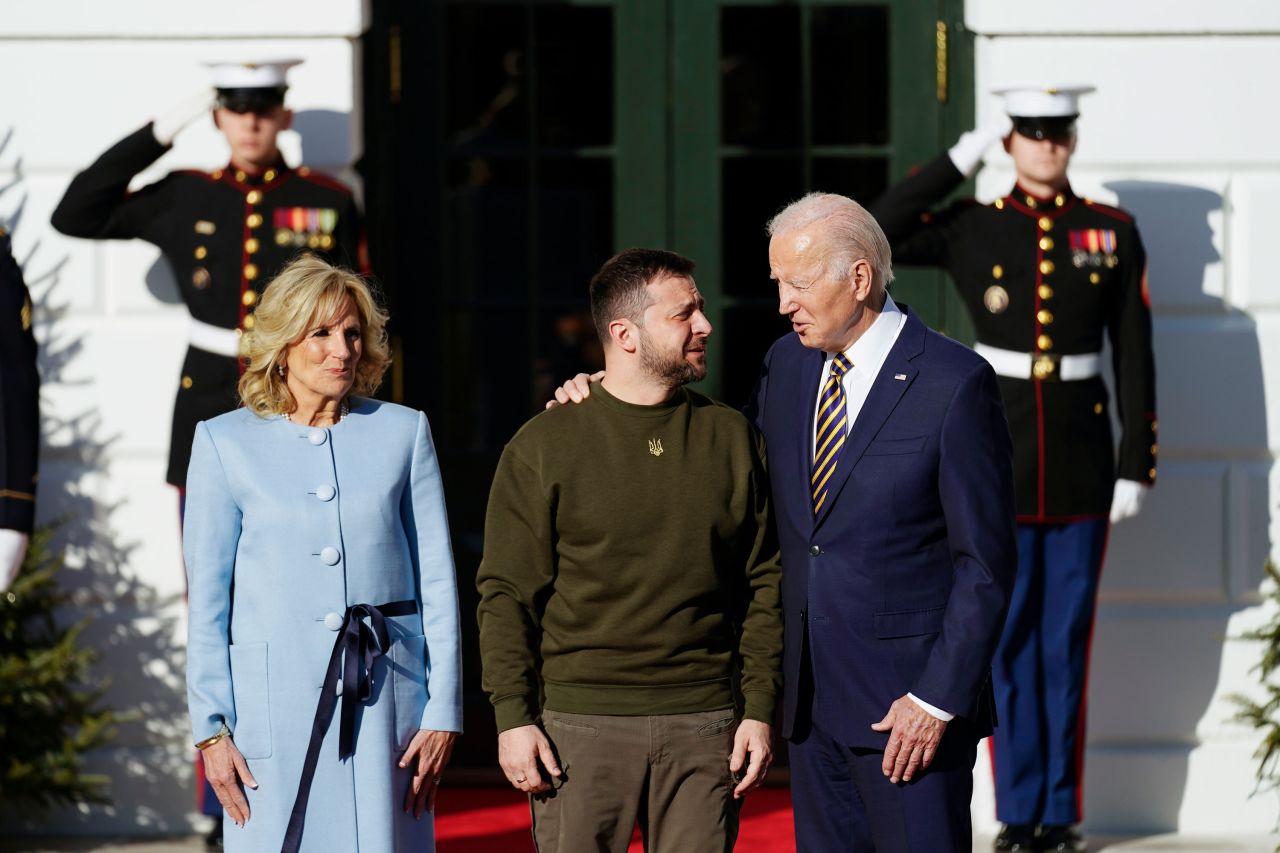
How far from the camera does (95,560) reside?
5.53 metres

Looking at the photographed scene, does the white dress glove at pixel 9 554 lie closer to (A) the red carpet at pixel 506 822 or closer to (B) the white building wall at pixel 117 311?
(B) the white building wall at pixel 117 311

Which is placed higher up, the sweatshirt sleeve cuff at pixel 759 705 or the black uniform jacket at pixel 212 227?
the black uniform jacket at pixel 212 227

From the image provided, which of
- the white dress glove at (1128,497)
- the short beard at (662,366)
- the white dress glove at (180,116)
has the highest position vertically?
the white dress glove at (180,116)

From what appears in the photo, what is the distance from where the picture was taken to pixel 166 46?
5531 millimetres

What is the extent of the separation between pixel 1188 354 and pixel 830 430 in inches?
98.7

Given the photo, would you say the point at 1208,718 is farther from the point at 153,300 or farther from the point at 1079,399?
the point at 153,300

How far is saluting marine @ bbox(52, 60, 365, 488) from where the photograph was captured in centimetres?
509

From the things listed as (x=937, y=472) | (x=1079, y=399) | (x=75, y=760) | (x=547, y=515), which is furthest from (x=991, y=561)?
(x=75, y=760)

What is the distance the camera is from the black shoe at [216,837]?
17.4 ft

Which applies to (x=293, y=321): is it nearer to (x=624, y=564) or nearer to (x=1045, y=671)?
(x=624, y=564)

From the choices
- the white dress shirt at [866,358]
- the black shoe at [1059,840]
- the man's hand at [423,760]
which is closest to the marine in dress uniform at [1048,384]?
the black shoe at [1059,840]

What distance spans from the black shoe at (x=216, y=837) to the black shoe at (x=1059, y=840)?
Answer: 7.55 ft

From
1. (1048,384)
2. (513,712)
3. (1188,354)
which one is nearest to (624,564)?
(513,712)

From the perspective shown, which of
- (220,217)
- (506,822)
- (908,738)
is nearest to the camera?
(908,738)
